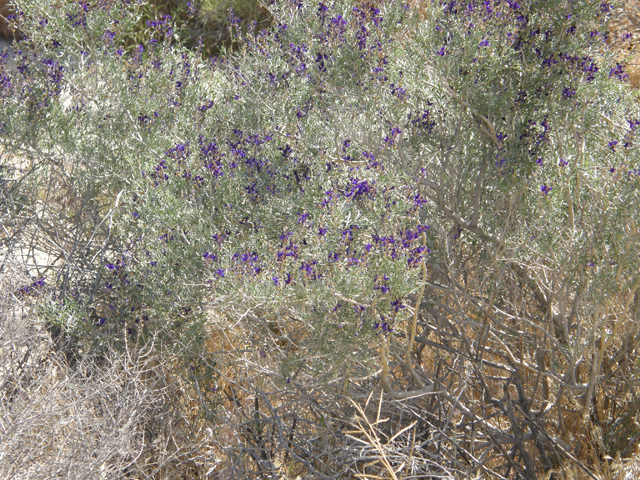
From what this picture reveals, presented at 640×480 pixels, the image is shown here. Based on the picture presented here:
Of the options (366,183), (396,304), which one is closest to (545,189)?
(366,183)

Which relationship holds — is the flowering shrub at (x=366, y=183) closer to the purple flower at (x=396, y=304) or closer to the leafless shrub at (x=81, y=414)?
the purple flower at (x=396, y=304)

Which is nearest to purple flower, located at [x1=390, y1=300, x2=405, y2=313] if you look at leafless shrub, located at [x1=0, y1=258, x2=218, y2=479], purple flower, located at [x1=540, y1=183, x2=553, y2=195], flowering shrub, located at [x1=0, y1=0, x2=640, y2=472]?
flowering shrub, located at [x1=0, y1=0, x2=640, y2=472]

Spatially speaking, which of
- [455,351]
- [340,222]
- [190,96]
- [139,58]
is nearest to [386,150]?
[340,222]

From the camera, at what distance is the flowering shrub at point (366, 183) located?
9.57ft

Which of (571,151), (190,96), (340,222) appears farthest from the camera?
(190,96)

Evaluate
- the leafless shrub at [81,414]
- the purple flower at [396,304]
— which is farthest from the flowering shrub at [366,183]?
the leafless shrub at [81,414]

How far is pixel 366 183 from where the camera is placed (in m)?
2.99

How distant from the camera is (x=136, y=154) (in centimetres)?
409

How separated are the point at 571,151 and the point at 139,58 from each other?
283 centimetres

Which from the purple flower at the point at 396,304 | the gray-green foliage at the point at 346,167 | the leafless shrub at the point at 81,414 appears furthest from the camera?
the leafless shrub at the point at 81,414

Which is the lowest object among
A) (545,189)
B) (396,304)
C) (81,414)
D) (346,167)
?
(81,414)

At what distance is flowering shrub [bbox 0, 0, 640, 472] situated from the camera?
9.57 ft

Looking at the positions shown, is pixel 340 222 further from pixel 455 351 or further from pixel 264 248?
pixel 455 351

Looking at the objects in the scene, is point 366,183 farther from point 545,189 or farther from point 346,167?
point 545,189
